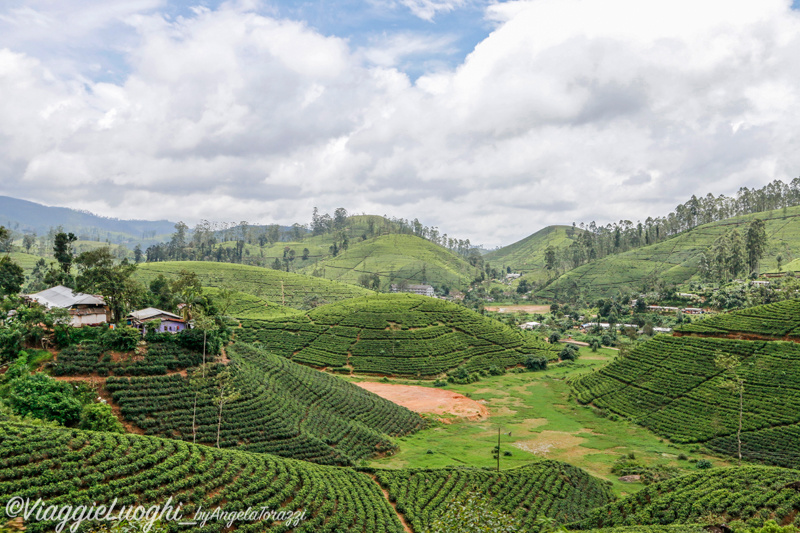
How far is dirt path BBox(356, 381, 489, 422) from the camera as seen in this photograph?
54.6 meters

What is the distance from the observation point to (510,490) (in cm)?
3169

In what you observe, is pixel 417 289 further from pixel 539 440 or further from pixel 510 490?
pixel 510 490

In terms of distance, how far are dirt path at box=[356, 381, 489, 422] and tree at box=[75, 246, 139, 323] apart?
111 feet

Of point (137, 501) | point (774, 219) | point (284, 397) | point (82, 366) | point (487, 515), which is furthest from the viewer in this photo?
point (774, 219)

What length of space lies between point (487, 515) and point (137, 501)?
1653cm

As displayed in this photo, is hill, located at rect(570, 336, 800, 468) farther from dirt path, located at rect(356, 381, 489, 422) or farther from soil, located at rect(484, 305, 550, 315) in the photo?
soil, located at rect(484, 305, 550, 315)

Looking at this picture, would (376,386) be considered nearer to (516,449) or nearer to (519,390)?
(519,390)

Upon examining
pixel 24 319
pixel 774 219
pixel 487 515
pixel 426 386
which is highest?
pixel 774 219

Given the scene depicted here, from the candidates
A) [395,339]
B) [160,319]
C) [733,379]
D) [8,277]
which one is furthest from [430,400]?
[8,277]

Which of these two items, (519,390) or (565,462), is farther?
(519,390)

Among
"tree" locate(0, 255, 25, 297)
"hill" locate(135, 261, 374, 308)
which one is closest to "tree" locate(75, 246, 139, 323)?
"tree" locate(0, 255, 25, 297)

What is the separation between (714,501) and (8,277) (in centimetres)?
7173

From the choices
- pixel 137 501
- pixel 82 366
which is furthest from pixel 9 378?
pixel 137 501

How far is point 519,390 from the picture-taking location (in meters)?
66.1
